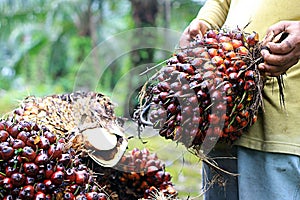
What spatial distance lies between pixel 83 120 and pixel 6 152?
1.12 ft

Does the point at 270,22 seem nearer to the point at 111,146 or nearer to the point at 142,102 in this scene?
the point at 142,102

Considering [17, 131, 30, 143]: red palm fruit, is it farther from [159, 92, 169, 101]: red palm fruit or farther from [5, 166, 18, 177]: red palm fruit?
[159, 92, 169, 101]: red palm fruit

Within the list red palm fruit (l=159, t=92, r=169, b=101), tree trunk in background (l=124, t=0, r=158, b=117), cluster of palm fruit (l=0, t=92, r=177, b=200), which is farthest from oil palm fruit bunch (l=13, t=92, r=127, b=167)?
tree trunk in background (l=124, t=0, r=158, b=117)

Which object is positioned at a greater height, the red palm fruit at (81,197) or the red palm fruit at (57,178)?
the red palm fruit at (57,178)

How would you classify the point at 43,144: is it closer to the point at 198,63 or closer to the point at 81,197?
the point at 81,197

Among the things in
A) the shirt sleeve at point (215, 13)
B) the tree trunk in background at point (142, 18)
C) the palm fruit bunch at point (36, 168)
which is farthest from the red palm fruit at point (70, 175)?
the tree trunk in background at point (142, 18)

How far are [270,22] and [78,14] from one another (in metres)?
4.35

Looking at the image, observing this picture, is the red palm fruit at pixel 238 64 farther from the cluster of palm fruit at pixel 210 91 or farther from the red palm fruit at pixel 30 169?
the red palm fruit at pixel 30 169

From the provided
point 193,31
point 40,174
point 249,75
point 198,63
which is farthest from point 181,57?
point 40,174

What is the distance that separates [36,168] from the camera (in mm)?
895

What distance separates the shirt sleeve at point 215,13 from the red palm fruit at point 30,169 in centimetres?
70

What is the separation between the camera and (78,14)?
205 inches

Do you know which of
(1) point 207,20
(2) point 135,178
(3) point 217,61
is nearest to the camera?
(3) point 217,61

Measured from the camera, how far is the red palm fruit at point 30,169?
35.0 inches
